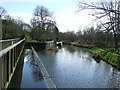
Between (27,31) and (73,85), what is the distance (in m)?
44.2

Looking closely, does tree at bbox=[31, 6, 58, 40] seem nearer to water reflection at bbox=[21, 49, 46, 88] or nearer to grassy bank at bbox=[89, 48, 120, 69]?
grassy bank at bbox=[89, 48, 120, 69]

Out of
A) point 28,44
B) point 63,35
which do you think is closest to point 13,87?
point 28,44

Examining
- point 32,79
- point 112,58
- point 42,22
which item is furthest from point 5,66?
point 42,22

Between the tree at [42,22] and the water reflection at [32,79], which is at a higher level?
the tree at [42,22]

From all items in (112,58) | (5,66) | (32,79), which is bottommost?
(112,58)

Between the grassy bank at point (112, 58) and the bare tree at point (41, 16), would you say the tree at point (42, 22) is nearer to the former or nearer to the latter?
the bare tree at point (41, 16)

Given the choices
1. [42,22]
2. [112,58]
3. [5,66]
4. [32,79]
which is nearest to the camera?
[5,66]

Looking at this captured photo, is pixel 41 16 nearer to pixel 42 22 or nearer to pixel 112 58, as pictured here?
pixel 42 22

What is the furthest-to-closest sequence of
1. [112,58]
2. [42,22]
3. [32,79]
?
[42,22] → [112,58] → [32,79]

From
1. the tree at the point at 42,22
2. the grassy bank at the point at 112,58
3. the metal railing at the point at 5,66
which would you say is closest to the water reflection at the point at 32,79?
the metal railing at the point at 5,66

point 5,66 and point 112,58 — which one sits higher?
point 5,66

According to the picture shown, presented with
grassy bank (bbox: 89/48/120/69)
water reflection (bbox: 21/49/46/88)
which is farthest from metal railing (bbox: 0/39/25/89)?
grassy bank (bbox: 89/48/120/69)

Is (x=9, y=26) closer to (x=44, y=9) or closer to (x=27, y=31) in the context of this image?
(x=44, y=9)

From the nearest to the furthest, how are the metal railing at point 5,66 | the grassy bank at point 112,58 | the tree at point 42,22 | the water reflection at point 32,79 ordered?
the metal railing at point 5,66 < the water reflection at point 32,79 < the grassy bank at point 112,58 < the tree at point 42,22
